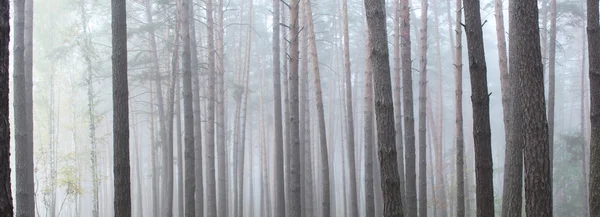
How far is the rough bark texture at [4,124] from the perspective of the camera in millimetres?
3344

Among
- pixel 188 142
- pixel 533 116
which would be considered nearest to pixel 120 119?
pixel 188 142

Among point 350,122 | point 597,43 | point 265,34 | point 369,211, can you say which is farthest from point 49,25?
point 597,43

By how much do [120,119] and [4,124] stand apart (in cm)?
387

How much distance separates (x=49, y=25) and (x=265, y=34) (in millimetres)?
11307

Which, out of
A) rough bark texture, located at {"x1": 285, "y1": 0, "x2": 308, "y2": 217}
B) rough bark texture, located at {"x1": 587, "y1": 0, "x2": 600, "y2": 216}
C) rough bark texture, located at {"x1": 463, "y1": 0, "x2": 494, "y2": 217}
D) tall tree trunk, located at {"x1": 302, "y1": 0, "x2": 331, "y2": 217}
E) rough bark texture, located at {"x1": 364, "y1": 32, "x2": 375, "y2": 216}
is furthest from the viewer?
→ tall tree trunk, located at {"x1": 302, "y1": 0, "x2": 331, "y2": 217}

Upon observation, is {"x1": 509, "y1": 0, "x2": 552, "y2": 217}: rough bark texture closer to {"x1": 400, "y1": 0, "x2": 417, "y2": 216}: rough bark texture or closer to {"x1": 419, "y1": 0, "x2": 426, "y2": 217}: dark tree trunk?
{"x1": 400, "y1": 0, "x2": 417, "y2": 216}: rough bark texture

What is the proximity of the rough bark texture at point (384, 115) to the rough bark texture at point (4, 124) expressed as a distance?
473 centimetres

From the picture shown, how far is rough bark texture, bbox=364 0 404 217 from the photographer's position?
716cm

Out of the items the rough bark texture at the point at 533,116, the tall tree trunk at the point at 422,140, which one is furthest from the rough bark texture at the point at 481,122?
the tall tree trunk at the point at 422,140

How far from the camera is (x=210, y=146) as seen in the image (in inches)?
633

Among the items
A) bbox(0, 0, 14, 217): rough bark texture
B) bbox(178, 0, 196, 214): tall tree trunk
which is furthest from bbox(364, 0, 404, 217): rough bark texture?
bbox(178, 0, 196, 214): tall tree trunk

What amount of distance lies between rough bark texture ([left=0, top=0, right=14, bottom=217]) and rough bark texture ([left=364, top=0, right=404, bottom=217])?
15.5 ft

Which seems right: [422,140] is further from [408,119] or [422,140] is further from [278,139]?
[278,139]

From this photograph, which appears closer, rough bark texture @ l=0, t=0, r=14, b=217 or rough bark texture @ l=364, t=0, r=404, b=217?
rough bark texture @ l=0, t=0, r=14, b=217
